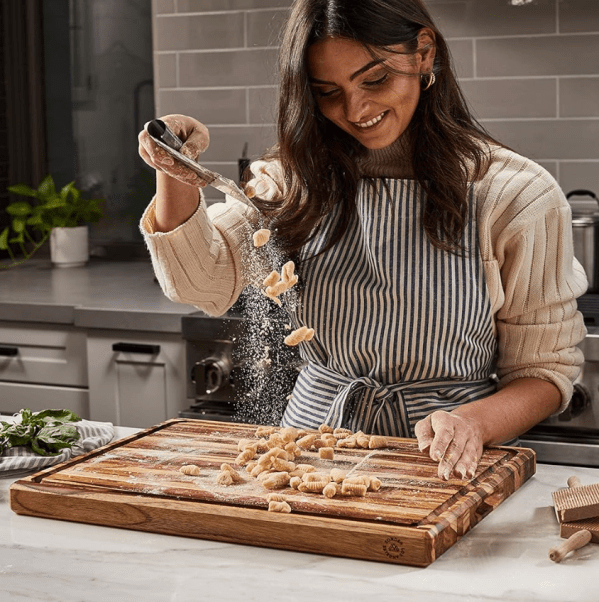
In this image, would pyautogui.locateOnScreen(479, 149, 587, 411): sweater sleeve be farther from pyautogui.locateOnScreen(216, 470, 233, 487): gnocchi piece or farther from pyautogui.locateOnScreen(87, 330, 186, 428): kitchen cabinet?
pyautogui.locateOnScreen(87, 330, 186, 428): kitchen cabinet

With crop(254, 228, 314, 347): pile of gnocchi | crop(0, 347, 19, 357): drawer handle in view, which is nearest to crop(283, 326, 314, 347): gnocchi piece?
crop(254, 228, 314, 347): pile of gnocchi

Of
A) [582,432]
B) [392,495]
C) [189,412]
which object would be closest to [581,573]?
[392,495]

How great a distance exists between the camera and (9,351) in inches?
103

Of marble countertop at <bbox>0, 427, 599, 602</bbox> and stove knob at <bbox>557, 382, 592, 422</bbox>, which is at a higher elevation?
marble countertop at <bbox>0, 427, 599, 602</bbox>

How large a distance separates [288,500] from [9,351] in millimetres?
1627

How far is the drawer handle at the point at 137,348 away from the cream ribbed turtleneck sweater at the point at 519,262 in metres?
0.82

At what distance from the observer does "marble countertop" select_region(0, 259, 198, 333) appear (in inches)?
95.6

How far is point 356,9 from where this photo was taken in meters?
1.46

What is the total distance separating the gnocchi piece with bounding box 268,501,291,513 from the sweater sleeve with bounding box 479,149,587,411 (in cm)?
61

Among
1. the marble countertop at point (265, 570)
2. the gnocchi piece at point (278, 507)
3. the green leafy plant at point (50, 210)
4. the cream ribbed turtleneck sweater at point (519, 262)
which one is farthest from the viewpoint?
the green leafy plant at point (50, 210)

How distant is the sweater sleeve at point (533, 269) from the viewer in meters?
1.58

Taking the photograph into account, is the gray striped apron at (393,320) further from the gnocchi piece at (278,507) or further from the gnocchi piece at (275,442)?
the gnocchi piece at (278,507)

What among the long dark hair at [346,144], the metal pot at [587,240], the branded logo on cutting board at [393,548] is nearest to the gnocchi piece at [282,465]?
the branded logo on cutting board at [393,548]

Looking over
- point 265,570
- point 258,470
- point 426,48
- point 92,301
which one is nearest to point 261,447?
point 258,470
